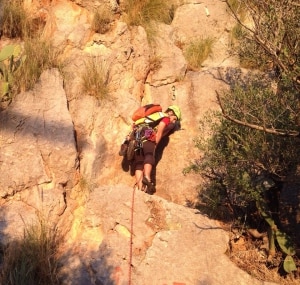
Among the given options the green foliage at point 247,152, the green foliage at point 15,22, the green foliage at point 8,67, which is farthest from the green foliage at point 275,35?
the green foliage at point 15,22

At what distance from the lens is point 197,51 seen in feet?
26.9

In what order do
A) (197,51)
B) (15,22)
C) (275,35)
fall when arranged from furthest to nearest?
(197,51), (15,22), (275,35)

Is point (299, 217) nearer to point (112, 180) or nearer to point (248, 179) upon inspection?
point (248, 179)

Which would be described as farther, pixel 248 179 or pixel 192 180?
pixel 192 180

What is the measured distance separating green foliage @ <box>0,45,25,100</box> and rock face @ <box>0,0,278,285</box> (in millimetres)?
206

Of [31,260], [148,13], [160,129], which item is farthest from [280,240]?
[148,13]

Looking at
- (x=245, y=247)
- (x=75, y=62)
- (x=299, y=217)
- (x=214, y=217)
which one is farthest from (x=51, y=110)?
(x=299, y=217)

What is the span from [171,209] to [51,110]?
2348mm

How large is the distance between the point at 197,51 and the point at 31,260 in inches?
216

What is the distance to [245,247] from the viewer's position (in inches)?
201

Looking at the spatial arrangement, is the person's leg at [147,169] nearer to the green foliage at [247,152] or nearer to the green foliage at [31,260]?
the green foliage at [247,152]

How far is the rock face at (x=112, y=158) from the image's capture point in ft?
14.7

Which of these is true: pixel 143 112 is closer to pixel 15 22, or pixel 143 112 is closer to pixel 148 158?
pixel 148 158

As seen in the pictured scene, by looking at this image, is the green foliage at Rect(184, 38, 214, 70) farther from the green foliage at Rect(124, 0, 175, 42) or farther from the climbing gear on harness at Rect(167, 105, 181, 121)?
the climbing gear on harness at Rect(167, 105, 181, 121)
